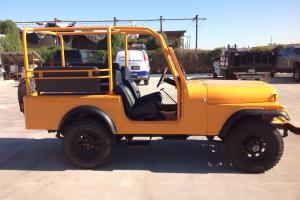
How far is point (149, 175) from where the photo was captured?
5211 mm

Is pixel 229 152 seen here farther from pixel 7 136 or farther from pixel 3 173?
pixel 7 136

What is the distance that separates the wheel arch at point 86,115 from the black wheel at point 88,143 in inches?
3.3

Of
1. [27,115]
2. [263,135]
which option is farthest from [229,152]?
[27,115]

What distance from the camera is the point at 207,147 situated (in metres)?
6.61

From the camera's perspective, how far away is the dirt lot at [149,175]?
4566 mm

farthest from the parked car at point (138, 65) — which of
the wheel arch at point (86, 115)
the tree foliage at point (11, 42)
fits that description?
the wheel arch at point (86, 115)

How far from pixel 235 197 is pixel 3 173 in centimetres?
325

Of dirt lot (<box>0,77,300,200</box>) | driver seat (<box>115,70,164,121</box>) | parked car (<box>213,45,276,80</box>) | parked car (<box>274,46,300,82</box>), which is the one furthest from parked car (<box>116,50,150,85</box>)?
driver seat (<box>115,70,164,121</box>)

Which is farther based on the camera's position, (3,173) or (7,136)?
(7,136)

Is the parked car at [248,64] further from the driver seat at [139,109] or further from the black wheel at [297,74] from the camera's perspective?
the driver seat at [139,109]

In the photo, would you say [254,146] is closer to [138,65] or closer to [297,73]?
[138,65]

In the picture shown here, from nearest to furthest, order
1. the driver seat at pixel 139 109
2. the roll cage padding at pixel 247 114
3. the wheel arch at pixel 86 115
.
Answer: the roll cage padding at pixel 247 114 < the wheel arch at pixel 86 115 < the driver seat at pixel 139 109

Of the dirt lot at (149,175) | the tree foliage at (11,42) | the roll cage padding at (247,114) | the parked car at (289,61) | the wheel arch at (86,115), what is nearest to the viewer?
the dirt lot at (149,175)

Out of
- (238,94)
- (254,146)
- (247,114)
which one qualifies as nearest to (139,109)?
(238,94)
